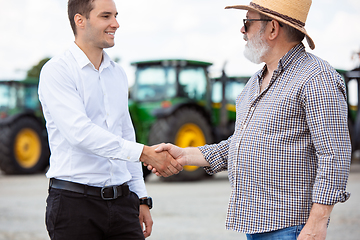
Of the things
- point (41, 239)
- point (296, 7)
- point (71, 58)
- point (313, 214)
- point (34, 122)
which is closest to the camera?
point (313, 214)

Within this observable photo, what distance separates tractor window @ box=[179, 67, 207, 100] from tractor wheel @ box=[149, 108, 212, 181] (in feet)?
1.25

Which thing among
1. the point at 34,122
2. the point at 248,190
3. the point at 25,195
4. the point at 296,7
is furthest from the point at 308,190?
the point at 34,122

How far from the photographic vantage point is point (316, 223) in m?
2.09

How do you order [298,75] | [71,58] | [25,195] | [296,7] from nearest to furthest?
[298,75] → [296,7] → [71,58] → [25,195]

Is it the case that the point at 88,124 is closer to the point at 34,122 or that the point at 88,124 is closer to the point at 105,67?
the point at 105,67

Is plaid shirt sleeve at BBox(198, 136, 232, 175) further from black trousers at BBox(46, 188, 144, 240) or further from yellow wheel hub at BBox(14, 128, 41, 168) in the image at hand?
yellow wheel hub at BBox(14, 128, 41, 168)

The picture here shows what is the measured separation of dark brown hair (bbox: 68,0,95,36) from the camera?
102 inches

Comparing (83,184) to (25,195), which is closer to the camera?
(83,184)

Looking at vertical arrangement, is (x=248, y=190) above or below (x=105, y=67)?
below

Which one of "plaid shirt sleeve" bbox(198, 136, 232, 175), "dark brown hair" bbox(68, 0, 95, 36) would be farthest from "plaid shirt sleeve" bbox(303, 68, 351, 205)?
"dark brown hair" bbox(68, 0, 95, 36)

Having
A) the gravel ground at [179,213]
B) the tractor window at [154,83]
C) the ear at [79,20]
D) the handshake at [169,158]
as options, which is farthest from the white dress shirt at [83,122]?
the tractor window at [154,83]

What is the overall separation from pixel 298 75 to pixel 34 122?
11963mm

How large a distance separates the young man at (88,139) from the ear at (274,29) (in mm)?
776

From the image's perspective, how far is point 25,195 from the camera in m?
9.08
